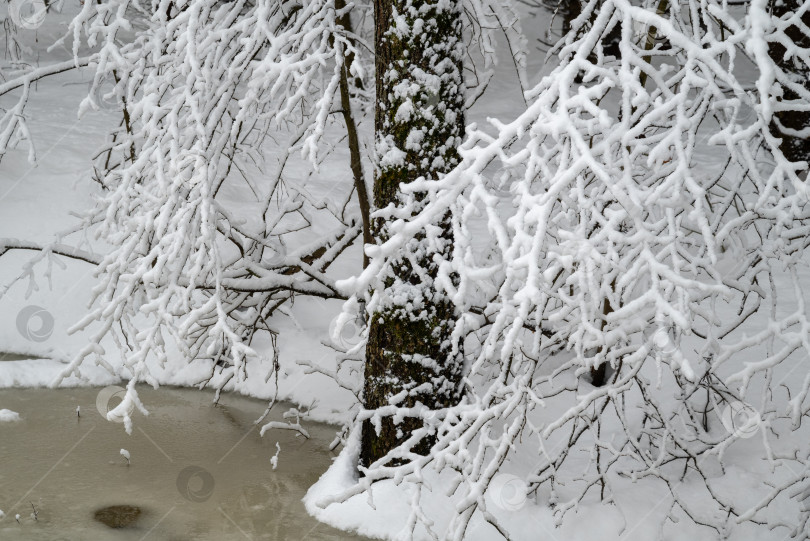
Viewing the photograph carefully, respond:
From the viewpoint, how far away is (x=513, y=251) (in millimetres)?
2447

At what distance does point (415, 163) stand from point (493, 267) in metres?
1.70

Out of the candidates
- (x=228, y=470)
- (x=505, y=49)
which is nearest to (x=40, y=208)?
(x=228, y=470)

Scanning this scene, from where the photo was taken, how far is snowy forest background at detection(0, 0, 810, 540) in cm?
258

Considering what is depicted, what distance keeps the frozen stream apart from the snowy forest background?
0.97 feet

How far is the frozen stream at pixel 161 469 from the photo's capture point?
14.7ft

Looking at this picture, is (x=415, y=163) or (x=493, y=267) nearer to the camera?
(x=493, y=267)

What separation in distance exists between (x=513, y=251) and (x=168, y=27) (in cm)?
260

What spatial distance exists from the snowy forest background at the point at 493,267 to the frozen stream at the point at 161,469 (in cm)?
30

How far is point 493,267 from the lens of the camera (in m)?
2.55

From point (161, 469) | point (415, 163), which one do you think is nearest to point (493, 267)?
point (415, 163)

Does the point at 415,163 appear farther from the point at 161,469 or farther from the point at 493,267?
the point at 161,469

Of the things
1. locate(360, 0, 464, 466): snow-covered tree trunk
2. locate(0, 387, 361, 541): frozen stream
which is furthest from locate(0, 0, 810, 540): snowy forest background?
locate(0, 387, 361, 541): frozen stream

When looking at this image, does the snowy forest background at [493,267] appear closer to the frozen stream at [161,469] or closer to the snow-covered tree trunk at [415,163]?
the snow-covered tree trunk at [415,163]

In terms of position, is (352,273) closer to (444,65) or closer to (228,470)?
(228,470)
